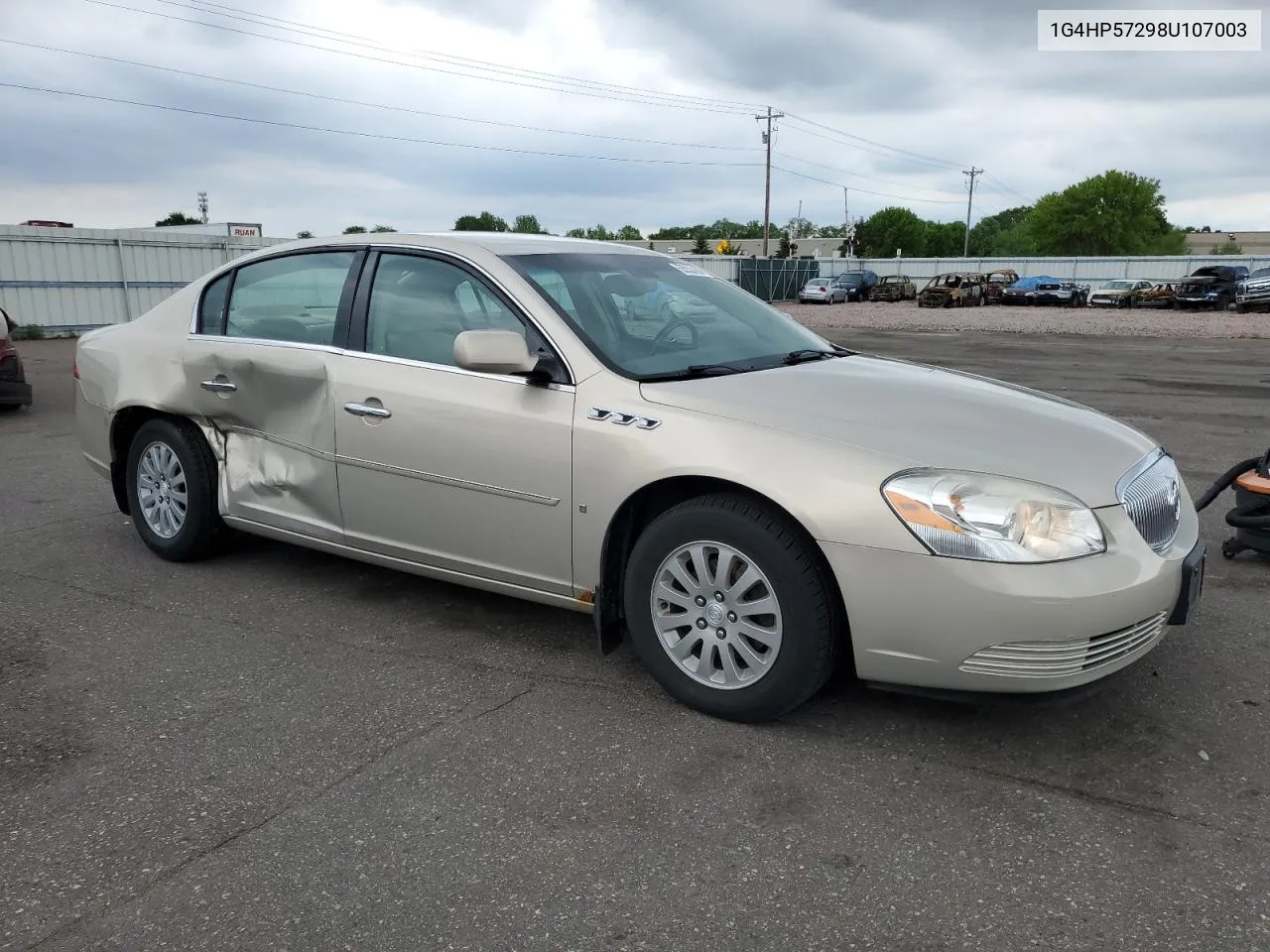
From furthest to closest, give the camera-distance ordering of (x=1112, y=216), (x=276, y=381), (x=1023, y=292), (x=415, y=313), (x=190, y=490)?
(x=1112, y=216), (x=1023, y=292), (x=190, y=490), (x=276, y=381), (x=415, y=313)

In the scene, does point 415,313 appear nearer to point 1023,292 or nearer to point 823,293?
point 823,293

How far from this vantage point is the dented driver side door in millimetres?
4340

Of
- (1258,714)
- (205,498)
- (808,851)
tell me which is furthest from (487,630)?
(1258,714)

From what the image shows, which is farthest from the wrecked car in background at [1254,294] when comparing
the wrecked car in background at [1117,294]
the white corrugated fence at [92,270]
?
the white corrugated fence at [92,270]

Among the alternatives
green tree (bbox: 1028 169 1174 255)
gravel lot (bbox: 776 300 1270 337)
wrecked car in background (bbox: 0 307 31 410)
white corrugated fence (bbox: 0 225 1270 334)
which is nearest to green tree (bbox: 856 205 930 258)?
green tree (bbox: 1028 169 1174 255)

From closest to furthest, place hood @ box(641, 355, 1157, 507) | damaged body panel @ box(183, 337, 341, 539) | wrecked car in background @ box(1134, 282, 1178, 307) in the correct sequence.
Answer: hood @ box(641, 355, 1157, 507) < damaged body panel @ box(183, 337, 341, 539) < wrecked car in background @ box(1134, 282, 1178, 307)

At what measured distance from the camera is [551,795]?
9.79 ft

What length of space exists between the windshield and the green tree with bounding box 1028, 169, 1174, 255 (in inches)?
3705

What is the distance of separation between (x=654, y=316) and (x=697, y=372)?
0.46 meters

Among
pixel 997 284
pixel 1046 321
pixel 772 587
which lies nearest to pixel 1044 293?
pixel 997 284

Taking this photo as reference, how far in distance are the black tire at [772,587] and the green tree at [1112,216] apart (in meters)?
95.3

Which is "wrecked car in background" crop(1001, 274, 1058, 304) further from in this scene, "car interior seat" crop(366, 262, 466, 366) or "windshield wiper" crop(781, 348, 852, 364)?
"car interior seat" crop(366, 262, 466, 366)

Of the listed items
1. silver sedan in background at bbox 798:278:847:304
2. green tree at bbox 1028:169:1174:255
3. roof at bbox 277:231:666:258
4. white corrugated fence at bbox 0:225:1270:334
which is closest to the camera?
roof at bbox 277:231:666:258

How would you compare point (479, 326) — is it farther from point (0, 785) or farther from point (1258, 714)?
point (1258, 714)
